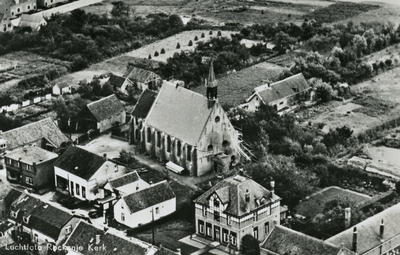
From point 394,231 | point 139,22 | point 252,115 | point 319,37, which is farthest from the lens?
point 139,22

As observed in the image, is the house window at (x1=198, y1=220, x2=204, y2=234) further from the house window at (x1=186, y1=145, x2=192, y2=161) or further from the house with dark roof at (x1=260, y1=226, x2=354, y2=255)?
the house window at (x1=186, y1=145, x2=192, y2=161)

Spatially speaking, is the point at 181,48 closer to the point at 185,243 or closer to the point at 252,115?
the point at 252,115

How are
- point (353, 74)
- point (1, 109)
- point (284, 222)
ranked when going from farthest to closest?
point (353, 74), point (1, 109), point (284, 222)

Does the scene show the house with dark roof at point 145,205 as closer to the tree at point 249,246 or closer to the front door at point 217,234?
the front door at point 217,234

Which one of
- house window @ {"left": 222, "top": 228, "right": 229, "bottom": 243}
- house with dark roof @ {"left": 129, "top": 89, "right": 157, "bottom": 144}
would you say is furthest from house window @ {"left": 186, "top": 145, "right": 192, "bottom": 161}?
house window @ {"left": 222, "top": 228, "right": 229, "bottom": 243}

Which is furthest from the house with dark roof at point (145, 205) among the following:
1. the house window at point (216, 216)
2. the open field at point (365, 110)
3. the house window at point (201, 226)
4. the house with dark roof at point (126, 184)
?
the open field at point (365, 110)

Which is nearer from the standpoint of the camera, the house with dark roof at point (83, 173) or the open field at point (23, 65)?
the house with dark roof at point (83, 173)

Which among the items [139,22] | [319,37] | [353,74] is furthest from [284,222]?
[139,22]
